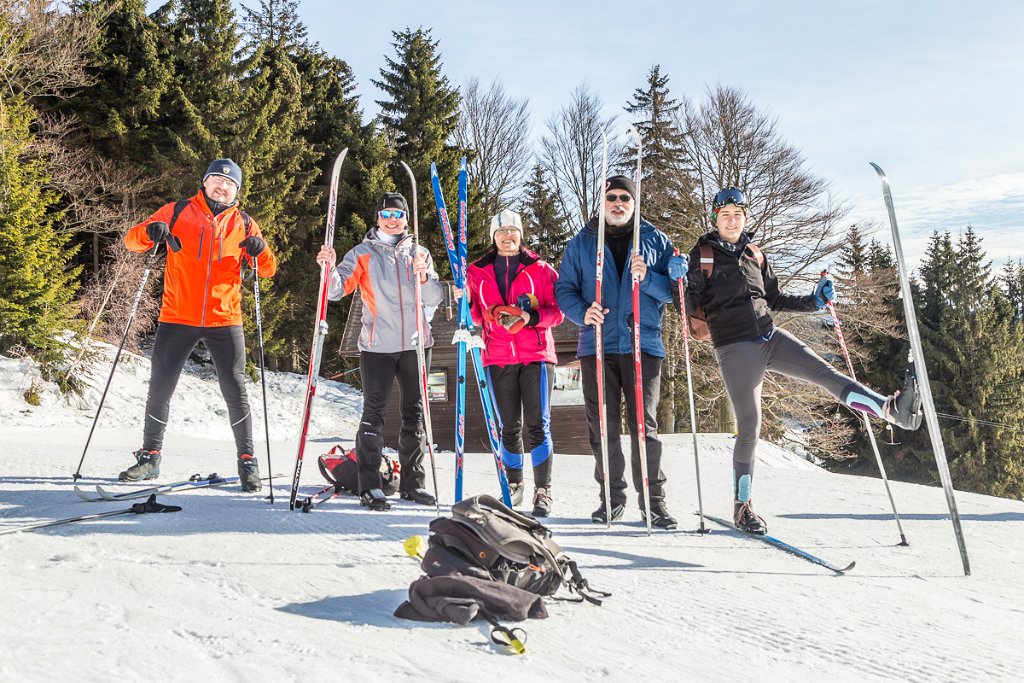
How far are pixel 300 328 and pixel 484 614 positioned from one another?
21904 millimetres

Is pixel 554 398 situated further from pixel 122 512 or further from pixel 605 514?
pixel 122 512

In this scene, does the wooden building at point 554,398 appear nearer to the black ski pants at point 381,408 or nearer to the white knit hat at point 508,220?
the white knit hat at point 508,220

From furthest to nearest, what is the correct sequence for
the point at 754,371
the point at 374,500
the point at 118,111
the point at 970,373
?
the point at 970,373 < the point at 118,111 < the point at 374,500 < the point at 754,371

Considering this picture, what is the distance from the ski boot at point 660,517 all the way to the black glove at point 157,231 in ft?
10.7

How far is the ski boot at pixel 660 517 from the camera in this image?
4.06 m

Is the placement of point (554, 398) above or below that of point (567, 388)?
below

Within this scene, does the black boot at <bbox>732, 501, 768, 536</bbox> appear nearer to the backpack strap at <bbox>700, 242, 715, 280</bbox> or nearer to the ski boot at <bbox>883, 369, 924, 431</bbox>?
the ski boot at <bbox>883, 369, 924, 431</bbox>

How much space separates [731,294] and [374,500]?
229 cm

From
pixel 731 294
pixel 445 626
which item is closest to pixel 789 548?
pixel 731 294

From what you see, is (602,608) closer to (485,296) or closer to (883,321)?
(485,296)

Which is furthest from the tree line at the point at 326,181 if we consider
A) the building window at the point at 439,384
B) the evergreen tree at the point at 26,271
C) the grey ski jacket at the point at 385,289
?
the grey ski jacket at the point at 385,289

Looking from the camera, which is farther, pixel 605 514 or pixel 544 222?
pixel 544 222

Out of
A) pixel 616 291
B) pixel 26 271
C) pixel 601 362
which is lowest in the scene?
pixel 601 362

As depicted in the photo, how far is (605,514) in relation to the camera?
4.15 meters
